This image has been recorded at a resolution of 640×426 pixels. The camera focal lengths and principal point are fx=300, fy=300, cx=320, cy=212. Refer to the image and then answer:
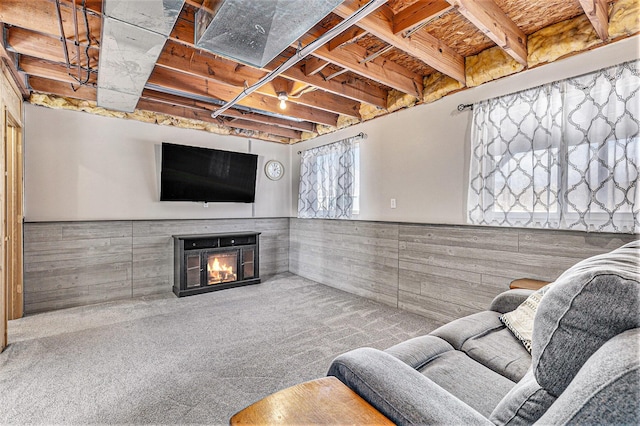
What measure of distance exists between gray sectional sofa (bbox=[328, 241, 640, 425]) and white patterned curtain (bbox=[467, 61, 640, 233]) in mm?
1345

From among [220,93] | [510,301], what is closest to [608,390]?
[510,301]

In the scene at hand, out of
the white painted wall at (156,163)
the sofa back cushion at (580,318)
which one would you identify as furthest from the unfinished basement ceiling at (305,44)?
the sofa back cushion at (580,318)

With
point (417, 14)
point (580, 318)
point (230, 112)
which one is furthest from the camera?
point (230, 112)

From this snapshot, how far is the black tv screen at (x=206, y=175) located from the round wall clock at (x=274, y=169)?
0.38m

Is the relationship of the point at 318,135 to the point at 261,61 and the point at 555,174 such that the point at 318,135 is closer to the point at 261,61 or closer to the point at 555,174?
the point at 261,61

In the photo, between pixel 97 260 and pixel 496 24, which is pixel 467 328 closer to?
pixel 496 24

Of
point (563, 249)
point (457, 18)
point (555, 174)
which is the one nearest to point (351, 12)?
point (457, 18)

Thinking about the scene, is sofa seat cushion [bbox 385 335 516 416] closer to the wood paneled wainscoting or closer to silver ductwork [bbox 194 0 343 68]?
the wood paneled wainscoting

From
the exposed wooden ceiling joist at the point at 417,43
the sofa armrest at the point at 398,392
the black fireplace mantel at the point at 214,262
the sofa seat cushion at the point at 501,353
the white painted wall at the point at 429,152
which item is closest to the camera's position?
the sofa armrest at the point at 398,392

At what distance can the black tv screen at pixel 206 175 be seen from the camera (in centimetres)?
424

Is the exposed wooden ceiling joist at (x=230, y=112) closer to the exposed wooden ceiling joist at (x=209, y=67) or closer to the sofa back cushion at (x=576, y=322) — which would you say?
the exposed wooden ceiling joist at (x=209, y=67)

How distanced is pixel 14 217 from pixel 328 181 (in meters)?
3.76

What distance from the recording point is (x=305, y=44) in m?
2.53

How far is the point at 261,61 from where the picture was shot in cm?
231
